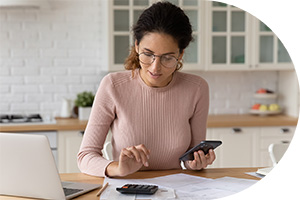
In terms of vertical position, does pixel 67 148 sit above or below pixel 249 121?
below

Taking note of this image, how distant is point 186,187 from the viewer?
177cm

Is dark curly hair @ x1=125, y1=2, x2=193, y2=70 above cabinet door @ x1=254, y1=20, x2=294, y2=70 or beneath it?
above

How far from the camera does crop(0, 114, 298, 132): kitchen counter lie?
374 cm

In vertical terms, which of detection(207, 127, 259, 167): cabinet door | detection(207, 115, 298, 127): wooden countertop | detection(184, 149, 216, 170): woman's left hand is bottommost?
detection(207, 127, 259, 167): cabinet door

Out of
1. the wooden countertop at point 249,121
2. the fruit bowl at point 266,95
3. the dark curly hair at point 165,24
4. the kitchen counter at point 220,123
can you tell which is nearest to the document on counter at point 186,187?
the dark curly hair at point 165,24

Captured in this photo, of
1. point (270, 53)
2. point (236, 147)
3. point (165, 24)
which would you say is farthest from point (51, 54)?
point (165, 24)

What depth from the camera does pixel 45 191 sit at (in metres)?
1.60

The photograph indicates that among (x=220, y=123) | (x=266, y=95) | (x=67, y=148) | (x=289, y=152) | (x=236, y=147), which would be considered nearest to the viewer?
(x=289, y=152)

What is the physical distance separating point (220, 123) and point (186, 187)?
232cm

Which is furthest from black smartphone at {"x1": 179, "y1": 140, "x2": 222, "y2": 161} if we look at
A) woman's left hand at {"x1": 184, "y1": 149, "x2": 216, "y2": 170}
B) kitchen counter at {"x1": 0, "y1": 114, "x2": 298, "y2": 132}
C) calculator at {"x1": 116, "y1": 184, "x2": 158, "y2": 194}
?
kitchen counter at {"x1": 0, "y1": 114, "x2": 298, "y2": 132}

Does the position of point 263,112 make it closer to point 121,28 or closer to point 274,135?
point 274,135

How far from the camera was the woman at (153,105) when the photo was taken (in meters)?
2.01

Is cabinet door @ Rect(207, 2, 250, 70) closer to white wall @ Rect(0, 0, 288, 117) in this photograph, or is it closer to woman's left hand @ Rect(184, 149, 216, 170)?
white wall @ Rect(0, 0, 288, 117)

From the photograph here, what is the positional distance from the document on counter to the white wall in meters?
2.47
